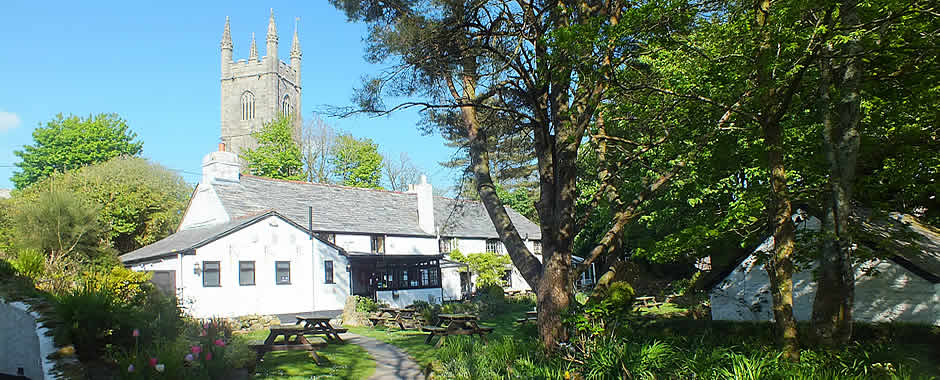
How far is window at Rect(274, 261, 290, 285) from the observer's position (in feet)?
87.0

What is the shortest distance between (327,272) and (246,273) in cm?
421

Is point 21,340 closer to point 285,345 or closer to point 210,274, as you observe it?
point 285,345

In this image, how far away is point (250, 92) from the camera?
7500 cm

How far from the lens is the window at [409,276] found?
31422 millimetres

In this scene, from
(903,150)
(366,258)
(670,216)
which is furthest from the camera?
(366,258)

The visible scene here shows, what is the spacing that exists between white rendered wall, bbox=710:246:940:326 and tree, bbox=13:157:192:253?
34.9 meters

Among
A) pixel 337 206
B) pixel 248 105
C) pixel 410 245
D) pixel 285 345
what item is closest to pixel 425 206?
pixel 410 245

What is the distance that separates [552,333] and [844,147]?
5836 mm

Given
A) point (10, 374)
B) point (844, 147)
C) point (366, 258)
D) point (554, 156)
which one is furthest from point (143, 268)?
point (844, 147)

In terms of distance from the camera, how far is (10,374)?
927cm

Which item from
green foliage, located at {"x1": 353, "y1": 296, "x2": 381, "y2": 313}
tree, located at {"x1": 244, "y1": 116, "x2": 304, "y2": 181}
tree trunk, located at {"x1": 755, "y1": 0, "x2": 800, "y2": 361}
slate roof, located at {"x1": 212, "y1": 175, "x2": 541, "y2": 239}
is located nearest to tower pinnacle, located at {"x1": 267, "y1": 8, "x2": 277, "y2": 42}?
tree, located at {"x1": 244, "y1": 116, "x2": 304, "y2": 181}

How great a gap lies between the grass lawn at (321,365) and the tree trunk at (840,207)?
826 centimetres

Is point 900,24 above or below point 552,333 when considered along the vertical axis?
above

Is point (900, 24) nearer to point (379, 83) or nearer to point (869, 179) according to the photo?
point (869, 179)
